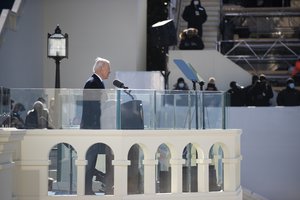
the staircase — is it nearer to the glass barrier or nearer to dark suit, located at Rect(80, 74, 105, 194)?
the glass barrier

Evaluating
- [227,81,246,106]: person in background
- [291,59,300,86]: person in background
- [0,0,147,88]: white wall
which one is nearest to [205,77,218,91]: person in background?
[227,81,246,106]: person in background

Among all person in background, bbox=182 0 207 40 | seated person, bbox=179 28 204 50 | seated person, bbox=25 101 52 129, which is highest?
person in background, bbox=182 0 207 40

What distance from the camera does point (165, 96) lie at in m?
16.5

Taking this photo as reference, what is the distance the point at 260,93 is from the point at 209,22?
19.5ft

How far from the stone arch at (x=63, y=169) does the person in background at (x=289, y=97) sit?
39.4ft

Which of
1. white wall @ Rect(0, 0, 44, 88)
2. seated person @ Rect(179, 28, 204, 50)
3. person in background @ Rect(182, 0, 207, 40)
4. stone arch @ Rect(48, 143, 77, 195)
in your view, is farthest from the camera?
person in background @ Rect(182, 0, 207, 40)

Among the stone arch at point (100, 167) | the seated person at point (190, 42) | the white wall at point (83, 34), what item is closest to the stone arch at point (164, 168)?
the stone arch at point (100, 167)

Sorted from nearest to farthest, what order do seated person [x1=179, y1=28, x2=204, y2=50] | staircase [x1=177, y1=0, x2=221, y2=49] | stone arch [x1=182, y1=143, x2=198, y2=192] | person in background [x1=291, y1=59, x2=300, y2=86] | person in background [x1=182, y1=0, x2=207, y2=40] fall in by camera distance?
stone arch [x1=182, y1=143, x2=198, y2=192]
seated person [x1=179, y1=28, x2=204, y2=50]
person in background [x1=291, y1=59, x2=300, y2=86]
person in background [x1=182, y1=0, x2=207, y2=40]
staircase [x1=177, y1=0, x2=221, y2=49]

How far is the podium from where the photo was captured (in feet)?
52.3

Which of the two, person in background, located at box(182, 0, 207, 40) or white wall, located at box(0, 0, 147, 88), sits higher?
person in background, located at box(182, 0, 207, 40)

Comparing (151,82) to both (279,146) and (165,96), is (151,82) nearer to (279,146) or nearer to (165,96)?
(279,146)

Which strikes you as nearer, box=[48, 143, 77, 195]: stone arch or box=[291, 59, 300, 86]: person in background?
box=[48, 143, 77, 195]: stone arch

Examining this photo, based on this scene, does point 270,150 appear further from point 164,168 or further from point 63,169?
point 63,169

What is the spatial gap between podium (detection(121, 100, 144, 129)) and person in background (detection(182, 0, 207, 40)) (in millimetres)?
14024
